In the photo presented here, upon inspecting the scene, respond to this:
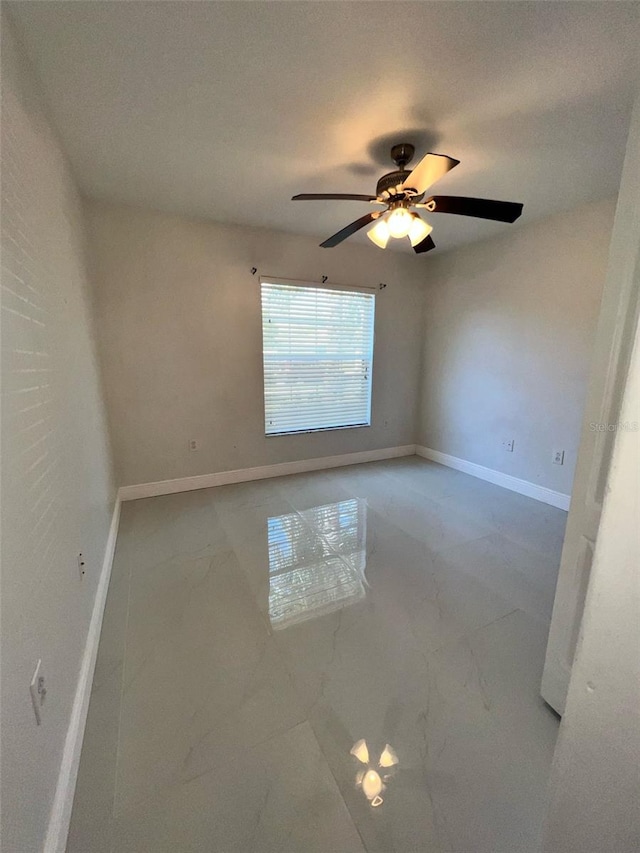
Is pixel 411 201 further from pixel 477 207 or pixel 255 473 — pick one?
pixel 255 473

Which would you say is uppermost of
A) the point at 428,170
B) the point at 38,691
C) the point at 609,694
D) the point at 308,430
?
the point at 428,170

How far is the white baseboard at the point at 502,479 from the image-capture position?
2965mm

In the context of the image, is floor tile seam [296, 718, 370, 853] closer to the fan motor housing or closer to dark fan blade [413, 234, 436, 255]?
the fan motor housing

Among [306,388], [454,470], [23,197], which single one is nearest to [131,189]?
[23,197]

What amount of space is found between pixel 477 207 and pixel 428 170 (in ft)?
1.23

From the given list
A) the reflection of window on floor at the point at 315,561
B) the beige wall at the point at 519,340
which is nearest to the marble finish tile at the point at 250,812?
the reflection of window on floor at the point at 315,561

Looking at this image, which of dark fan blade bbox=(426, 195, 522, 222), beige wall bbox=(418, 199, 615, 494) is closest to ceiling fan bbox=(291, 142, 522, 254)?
dark fan blade bbox=(426, 195, 522, 222)

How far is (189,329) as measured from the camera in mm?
3020

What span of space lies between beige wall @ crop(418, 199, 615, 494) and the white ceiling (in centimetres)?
54

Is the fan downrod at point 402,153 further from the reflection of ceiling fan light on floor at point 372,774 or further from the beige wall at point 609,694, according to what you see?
the reflection of ceiling fan light on floor at point 372,774

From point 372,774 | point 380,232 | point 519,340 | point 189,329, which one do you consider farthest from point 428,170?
point 372,774

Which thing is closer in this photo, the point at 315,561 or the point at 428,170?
the point at 428,170

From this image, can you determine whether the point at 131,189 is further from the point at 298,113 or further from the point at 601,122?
the point at 601,122

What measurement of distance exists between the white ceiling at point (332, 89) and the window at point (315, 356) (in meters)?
1.19
